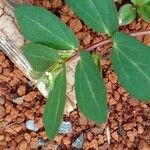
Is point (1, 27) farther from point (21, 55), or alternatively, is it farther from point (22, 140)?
point (22, 140)

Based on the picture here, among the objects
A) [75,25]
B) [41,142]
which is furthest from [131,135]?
[75,25]

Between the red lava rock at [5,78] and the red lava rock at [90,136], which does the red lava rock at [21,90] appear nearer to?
the red lava rock at [5,78]

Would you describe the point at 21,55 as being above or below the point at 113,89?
above

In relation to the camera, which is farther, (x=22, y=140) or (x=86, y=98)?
(x=22, y=140)

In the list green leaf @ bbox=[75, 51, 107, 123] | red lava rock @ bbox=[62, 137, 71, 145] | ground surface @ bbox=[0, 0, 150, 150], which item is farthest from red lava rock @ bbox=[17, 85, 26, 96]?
green leaf @ bbox=[75, 51, 107, 123]

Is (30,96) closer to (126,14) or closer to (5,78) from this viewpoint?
(5,78)

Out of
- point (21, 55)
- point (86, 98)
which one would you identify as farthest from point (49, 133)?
point (21, 55)

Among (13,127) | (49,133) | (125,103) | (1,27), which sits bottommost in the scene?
(125,103)
